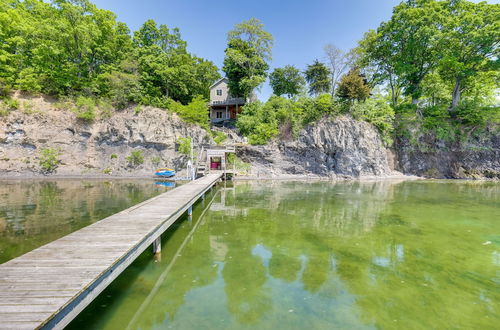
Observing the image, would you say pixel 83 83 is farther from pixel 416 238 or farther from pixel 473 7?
pixel 473 7

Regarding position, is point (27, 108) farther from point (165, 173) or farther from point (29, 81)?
point (165, 173)

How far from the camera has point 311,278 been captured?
5137mm

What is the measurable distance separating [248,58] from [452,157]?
3154cm

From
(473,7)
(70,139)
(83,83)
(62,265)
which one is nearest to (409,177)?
(473,7)

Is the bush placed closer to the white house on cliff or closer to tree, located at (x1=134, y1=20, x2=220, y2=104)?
tree, located at (x1=134, y1=20, x2=220, y2=104)

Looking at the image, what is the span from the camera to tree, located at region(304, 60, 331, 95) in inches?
1400

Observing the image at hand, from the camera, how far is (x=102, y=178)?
22984 millimetres

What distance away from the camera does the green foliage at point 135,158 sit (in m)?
25.3

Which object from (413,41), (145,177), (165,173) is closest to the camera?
(165,173)

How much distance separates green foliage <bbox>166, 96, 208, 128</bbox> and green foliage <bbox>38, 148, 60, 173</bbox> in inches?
515

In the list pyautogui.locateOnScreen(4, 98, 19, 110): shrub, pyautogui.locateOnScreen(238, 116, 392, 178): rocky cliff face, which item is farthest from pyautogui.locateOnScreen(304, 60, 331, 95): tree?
pyautogui.locateOnScreen(4, 98, 19, 110): shrub

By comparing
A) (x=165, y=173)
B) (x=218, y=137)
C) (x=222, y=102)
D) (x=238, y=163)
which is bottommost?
(x=165, y=173)

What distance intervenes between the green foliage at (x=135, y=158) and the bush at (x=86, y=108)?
6346 millimetres

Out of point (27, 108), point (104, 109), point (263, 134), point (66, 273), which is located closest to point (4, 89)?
point (27, 108)
